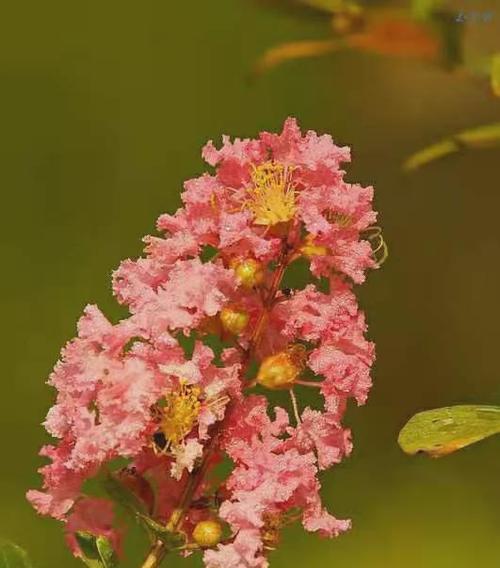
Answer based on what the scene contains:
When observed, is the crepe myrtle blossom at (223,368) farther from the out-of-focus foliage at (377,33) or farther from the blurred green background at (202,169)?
the blurred green background at (202,169)

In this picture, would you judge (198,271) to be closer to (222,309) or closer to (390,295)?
(222,309)

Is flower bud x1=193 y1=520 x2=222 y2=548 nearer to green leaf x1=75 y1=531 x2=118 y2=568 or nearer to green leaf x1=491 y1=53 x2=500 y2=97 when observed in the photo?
green leaf x1=75 y1=531 x2=118 y2=568

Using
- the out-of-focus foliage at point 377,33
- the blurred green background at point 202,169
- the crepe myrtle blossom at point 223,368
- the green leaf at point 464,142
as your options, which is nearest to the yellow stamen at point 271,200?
the crepe myrtle blossom at point 223,368

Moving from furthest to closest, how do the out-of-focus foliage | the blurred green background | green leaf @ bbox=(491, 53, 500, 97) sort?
1. the blurred green background
2. the out-of-focus foliage
3. green leaf @ bbox=(491, 53, 500, 97)

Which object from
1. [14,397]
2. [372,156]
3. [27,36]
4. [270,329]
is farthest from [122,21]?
[270,329]

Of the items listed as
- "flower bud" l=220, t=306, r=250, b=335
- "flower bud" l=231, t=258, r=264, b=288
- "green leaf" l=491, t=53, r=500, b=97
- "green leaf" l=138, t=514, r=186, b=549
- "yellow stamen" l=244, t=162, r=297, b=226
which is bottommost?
"green leaf" l=138, t=514, r=186, b=549

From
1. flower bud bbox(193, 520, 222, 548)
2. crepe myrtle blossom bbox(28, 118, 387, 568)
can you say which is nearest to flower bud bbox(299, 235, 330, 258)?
crepe myrtle blossom bbox(28, 118, 387, 568)

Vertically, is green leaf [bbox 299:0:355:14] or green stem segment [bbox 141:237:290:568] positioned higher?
green leaf [bbox 299:0:355:14]
